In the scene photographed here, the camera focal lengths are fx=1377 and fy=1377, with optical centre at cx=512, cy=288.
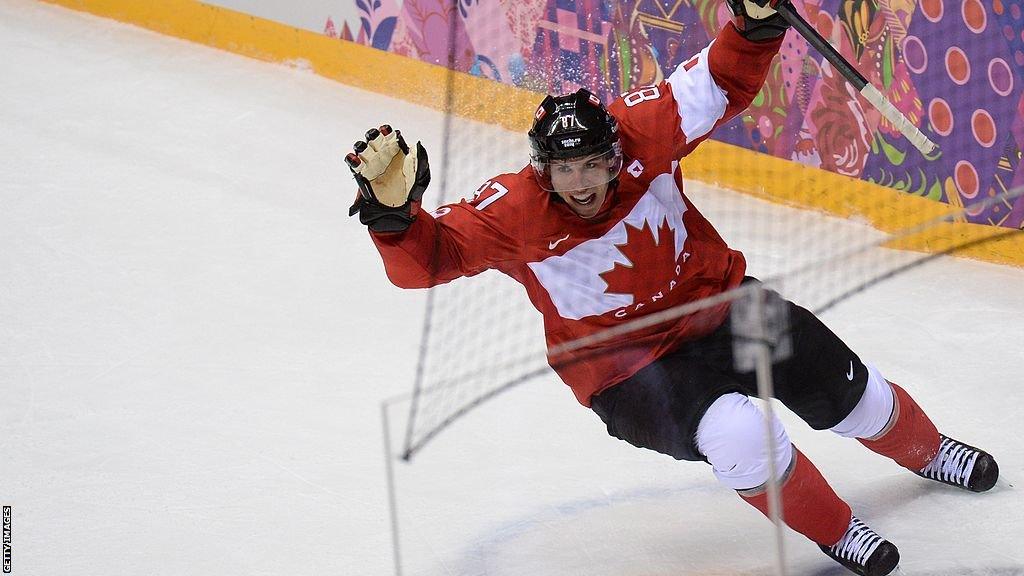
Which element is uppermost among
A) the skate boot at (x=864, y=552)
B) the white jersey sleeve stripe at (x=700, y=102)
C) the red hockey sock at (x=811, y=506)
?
the white jersey sleeve stripe at (x=700, y=102)

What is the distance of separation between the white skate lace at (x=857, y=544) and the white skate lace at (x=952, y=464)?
0.40m

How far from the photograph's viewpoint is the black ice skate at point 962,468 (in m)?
2.88

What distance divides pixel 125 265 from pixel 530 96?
1.57 metres

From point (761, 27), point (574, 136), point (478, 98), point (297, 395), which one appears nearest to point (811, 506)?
point (574, 136)

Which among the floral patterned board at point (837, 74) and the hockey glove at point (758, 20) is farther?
the floral patterned board at point (837, 74)

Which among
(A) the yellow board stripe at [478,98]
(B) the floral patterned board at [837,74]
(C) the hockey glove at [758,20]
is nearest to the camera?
(C) the hockey glove at [758,20]

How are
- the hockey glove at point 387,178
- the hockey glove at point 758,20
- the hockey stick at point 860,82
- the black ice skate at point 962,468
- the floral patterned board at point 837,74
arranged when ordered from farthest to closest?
the floral patterned board at point 837,74, the black ice skate at point 962,468, the hockey stick at point 860,82, the hockey glove at point 758,20, the hockey glove at point 387,178

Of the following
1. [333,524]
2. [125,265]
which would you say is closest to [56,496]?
[333,524]

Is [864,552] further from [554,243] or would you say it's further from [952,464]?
[554,243]

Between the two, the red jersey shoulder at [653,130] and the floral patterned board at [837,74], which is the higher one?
the floral patterned board at [837,74]

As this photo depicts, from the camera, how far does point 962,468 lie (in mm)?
2902

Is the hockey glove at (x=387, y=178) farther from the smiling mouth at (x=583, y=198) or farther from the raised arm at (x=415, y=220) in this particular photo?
the smiling mouth at (x=583, y=198)

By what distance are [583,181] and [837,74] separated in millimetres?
1868

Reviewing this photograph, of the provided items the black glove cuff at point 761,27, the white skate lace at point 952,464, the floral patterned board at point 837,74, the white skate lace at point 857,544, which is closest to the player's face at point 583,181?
the black glove cuff at point 761,27
